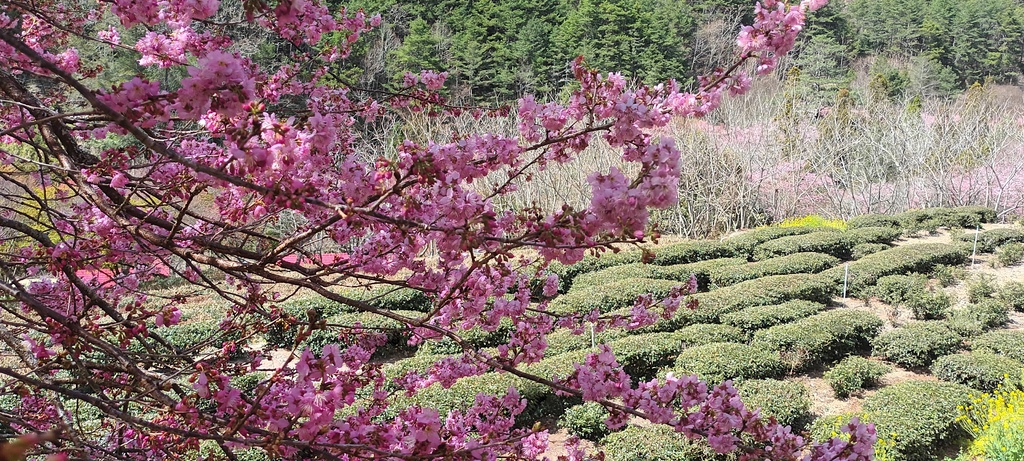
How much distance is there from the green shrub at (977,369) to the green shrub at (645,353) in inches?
88.2

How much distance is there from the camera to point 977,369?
5.63m

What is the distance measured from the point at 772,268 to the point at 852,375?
138 inches

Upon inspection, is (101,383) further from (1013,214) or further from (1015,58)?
(1015,58)

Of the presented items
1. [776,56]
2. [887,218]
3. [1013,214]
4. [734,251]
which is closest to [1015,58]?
[1013,214]

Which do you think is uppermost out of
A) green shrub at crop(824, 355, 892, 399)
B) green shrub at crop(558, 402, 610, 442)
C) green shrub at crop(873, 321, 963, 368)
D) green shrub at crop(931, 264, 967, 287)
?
green shrub at crop(558, 402, 610, 442)

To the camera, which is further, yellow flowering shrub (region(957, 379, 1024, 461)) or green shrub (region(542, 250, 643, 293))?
green shrub (region(542, 250, 643, 293))

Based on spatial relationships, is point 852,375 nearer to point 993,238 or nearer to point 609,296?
point 609,296

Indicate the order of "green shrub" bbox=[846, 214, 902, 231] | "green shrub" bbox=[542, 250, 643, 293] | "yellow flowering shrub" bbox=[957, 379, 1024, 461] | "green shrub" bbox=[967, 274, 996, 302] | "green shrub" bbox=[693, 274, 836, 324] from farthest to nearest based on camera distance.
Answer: "green shrub" bbox=[846, 214, 902, 231] < "green shrub" bbox=[542, 250, 643, 293] < "green shrub" bbox=[967, 274, 996, 302] < "green shrub" bbox=[693, 274, 836, 324] < "yellow flowering shrub" bbox=[957, 379, 1024, 461]

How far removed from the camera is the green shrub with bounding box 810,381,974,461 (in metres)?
4.62

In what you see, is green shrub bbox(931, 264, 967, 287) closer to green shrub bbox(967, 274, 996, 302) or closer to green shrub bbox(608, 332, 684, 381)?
green shrub bbox(967, 274, 996, 302)

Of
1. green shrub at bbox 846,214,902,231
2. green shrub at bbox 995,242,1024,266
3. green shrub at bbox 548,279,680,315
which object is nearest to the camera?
green shrub at bbox 548,279,680,315

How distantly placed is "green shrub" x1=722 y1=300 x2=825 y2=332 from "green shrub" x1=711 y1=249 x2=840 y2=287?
157 cm

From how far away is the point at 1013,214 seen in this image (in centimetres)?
1369

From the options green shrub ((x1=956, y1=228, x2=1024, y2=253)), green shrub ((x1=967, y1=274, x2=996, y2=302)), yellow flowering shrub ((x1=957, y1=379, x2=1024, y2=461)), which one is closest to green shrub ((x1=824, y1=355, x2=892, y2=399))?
yellow flowering shrub ((x1=957, y1=379, x2=1024, y2=461))
